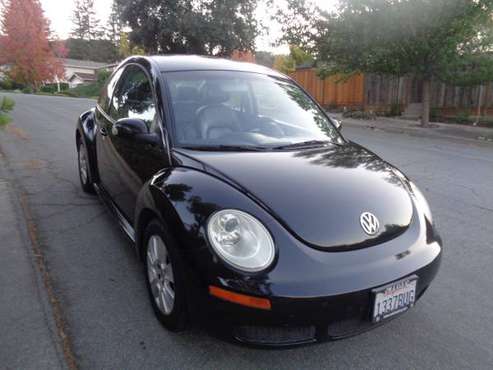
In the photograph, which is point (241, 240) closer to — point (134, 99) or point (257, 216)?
point (257, 216)

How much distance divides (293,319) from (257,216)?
51cm

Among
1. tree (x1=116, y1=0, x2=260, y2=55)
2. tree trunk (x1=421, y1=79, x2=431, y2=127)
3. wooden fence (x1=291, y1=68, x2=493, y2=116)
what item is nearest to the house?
tree (x1=116, y1=0, x2=260, y2=55)

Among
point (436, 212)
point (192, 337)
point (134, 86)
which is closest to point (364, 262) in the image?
point (192, 337)

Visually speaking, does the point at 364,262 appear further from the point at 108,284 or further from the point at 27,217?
the point at 27,217

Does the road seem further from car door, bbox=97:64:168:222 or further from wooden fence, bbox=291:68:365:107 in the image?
wooden fence, bbox=291:68:365:107

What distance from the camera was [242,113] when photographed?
325 cm

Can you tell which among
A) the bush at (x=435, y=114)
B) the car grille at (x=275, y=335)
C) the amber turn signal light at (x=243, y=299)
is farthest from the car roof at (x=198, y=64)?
the bush at (x=435, y=114)

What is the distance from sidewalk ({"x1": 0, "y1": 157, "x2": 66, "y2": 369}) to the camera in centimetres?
224

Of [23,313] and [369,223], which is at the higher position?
[369,223]

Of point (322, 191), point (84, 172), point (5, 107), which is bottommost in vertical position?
point (84, 172)

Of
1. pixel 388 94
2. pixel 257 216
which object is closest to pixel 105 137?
pixel 257 216

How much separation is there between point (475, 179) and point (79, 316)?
585 cm

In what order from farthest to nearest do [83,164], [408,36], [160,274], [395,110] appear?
1. [395,110]
2. [408,36]
3. [83,164]
4. [160,274]

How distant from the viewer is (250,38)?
2791cm
